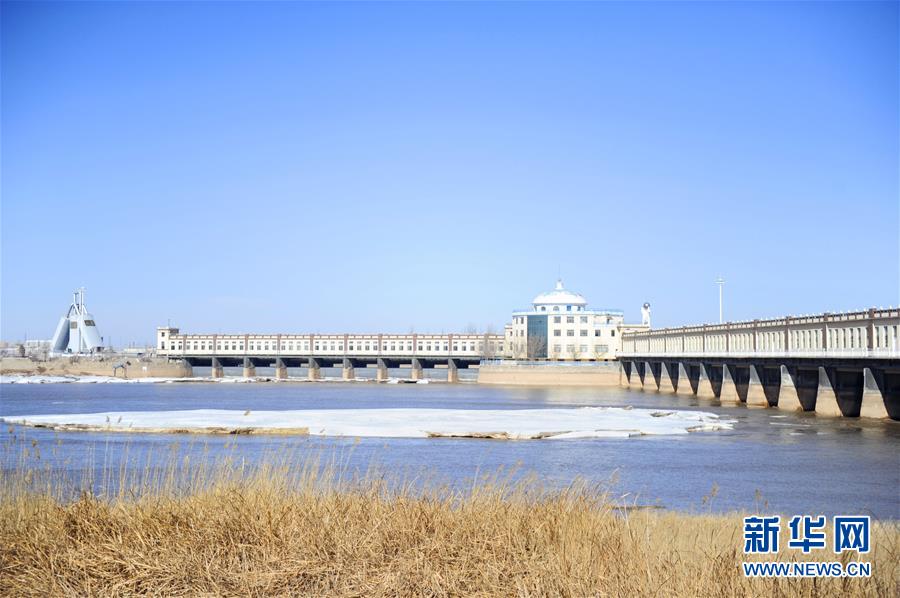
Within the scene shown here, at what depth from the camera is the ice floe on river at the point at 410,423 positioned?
38.4 m

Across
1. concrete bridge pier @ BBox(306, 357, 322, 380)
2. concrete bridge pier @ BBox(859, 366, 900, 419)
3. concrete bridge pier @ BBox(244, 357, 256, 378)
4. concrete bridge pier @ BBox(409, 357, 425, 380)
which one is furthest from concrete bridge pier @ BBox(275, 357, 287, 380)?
concrete bridge pier @ BBox(859, 366, 900, 419)

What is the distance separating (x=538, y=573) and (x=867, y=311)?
165 feet

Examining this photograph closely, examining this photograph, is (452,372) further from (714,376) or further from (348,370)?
(714,376)

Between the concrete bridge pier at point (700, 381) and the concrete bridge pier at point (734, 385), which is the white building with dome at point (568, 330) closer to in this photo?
the concrete bridge pier at point (700, 381)

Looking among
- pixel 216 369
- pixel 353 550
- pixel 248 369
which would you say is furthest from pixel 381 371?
pixel 353 550

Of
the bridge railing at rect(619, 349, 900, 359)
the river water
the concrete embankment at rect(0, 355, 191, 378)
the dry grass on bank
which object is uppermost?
the bridge railing at rect(619, 349, 900, 359)

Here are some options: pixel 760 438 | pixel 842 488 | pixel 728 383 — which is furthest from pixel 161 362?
pixel 842 488

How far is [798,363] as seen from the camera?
60562 millimetres

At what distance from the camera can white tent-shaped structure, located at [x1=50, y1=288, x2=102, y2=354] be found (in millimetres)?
175750

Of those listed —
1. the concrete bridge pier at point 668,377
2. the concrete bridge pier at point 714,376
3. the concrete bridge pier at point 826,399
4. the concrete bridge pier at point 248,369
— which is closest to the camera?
the concrete bridge pier at point 826,399

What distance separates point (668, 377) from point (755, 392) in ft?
91.1

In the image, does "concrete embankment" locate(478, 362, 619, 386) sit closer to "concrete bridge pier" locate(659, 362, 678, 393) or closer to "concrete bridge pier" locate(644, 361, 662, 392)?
"concrete bridge pier" locate(644, 361, 662, 392)

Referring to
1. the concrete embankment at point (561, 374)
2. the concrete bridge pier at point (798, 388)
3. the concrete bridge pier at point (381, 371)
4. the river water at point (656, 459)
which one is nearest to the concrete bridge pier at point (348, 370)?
the concrete bridge pier at point (381, 371)

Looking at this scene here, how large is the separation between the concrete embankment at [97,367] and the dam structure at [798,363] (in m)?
78.6
